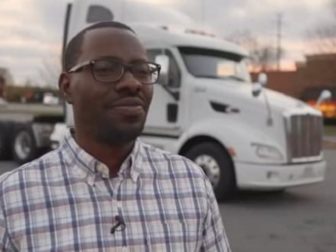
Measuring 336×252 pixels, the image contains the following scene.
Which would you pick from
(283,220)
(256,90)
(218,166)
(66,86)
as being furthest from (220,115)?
(66,86)

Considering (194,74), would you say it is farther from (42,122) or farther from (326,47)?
(326,47)

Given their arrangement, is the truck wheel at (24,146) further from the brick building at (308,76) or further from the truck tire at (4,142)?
the brick building at (308,76)

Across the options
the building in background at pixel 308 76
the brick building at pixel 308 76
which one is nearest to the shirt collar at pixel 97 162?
the building in background at pixel 308 76

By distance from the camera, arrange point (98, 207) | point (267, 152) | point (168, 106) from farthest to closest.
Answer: point (168, 106), point (267, 152), point (98, 207)

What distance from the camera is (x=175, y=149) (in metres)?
9.53

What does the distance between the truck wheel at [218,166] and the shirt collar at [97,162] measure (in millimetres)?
7207

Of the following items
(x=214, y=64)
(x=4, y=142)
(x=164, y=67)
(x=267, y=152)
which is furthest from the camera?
(x=4, y=142)

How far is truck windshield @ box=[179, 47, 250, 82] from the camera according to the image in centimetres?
967

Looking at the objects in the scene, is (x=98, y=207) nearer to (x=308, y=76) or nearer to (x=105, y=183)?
(x=105, y=183)

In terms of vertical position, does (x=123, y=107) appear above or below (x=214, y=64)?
above

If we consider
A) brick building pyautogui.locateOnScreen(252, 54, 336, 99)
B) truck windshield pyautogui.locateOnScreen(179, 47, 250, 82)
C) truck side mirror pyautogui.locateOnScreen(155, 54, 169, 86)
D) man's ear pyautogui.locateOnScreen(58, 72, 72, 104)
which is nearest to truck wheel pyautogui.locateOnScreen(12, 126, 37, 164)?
truck side mirror pyautogui.locateOnScreen(155, 54, 169, 86)

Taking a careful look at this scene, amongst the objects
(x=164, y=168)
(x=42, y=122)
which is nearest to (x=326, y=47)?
(x=42, y=122)

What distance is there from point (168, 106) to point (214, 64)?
3.45 feet

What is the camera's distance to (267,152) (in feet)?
28.6
